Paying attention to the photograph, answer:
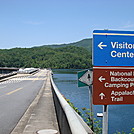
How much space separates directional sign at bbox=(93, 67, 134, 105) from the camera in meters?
3.94

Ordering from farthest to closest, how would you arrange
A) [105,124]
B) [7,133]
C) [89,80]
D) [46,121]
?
[46,121]
[7,133]
[89,80]
[105,124]

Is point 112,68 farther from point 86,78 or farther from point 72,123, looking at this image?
point 86,78

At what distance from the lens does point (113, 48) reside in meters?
4.00

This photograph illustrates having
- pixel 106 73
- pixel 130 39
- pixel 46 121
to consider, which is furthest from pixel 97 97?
pixel 46 121

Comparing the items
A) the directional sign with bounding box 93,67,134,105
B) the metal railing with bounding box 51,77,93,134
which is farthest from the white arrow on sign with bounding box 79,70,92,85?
the directional sign with bounding box 93,67,134,105

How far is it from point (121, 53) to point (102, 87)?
637mm

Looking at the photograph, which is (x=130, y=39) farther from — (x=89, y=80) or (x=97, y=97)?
(x=89, y=80)

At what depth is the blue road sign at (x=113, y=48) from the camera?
395 cm

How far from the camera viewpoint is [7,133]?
7469 mm

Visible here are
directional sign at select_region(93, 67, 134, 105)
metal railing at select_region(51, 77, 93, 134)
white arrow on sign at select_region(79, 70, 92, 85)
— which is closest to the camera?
metal railing at select_region(51, 77, 93, 134)

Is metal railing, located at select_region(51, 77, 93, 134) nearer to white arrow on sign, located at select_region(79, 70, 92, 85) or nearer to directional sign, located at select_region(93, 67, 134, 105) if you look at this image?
directional sign, located at select_region(93, 67, 134, 105)

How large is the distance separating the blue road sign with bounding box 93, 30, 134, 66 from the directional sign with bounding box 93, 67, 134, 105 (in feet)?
0.39

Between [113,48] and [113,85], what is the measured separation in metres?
0.60

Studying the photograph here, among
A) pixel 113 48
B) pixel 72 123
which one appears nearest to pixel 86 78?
pixel 113 48
